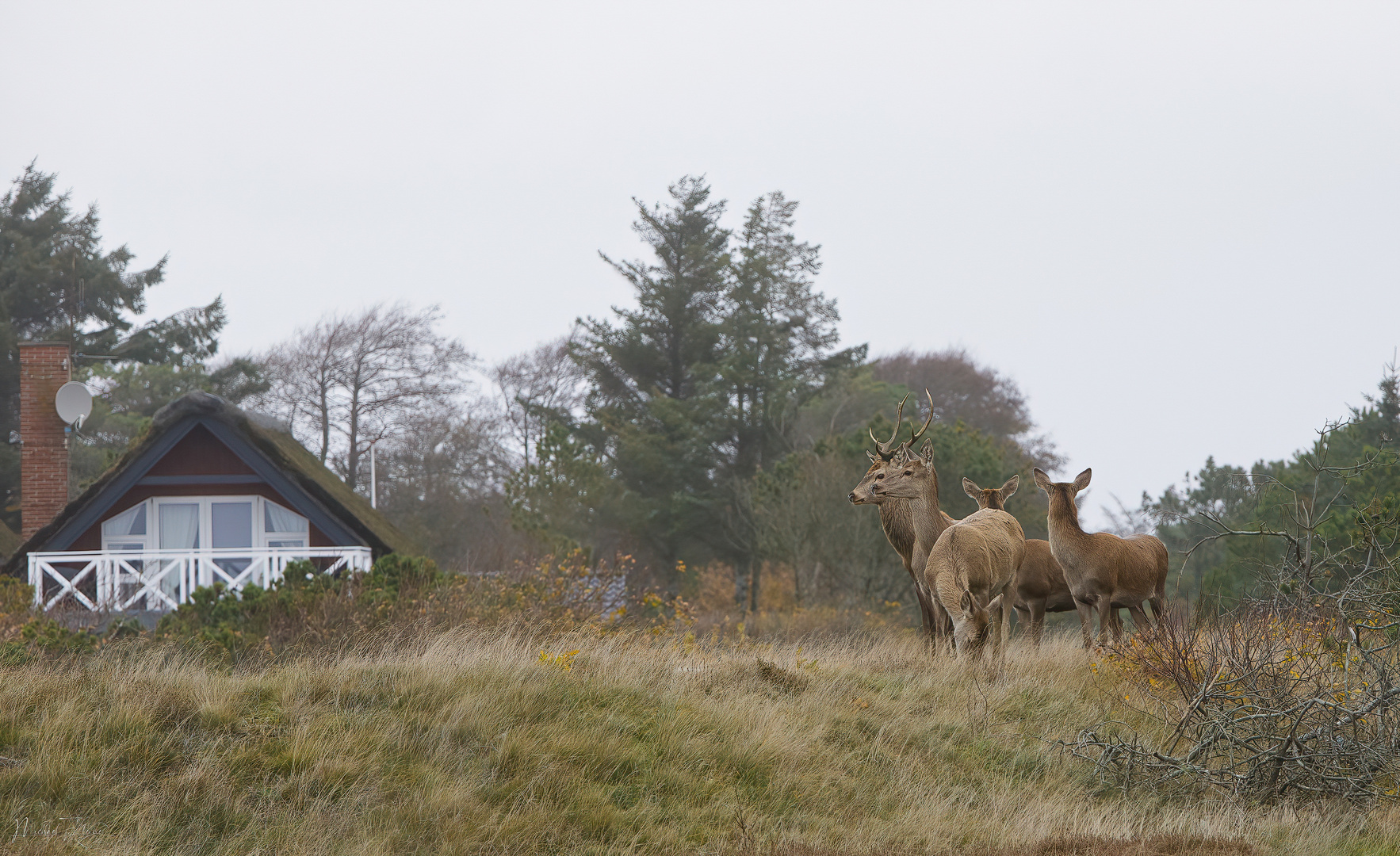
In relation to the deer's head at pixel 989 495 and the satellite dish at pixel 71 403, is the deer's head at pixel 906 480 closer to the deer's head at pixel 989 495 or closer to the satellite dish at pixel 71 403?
the deer's head at pixel 989 495

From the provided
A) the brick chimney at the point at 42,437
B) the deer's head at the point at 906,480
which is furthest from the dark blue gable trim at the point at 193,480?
the deer's head at the point at 906,480

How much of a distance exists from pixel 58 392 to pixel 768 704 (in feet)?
55.3

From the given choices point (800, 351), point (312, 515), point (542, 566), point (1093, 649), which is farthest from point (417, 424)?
point (1093, 649)

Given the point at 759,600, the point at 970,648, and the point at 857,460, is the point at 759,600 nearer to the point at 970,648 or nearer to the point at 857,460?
the point at 857,460

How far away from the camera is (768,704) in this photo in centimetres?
843

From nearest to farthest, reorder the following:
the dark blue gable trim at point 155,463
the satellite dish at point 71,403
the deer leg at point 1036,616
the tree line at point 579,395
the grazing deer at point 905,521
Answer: the grazing deer at point 905,521 < the deer leg at point 1036,616 < the dark blue gable trim at point 155,463 < the satellite dish at point 71,403 < the tree line at point 579,395

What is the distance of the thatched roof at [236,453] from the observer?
17766 millimetres

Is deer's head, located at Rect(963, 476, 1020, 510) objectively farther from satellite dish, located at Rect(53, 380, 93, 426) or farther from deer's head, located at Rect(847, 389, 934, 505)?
satellite dish, located at Rect(53, 380, 93, 426)

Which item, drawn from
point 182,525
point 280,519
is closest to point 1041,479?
point 280,519

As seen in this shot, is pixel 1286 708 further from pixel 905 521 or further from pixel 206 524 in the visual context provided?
pixel 206 524

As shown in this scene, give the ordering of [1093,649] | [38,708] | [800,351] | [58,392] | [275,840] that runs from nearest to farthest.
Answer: [275,840] < [38,708] < [1093,649] < [58,392] < [800,351]

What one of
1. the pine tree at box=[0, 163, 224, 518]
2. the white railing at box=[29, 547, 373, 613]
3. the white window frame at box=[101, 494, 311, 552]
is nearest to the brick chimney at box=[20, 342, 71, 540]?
the white railing at box=[29, 547, 373, 613]

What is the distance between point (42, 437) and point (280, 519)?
5.89 metres

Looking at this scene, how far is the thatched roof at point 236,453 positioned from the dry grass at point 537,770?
909 centimetres
